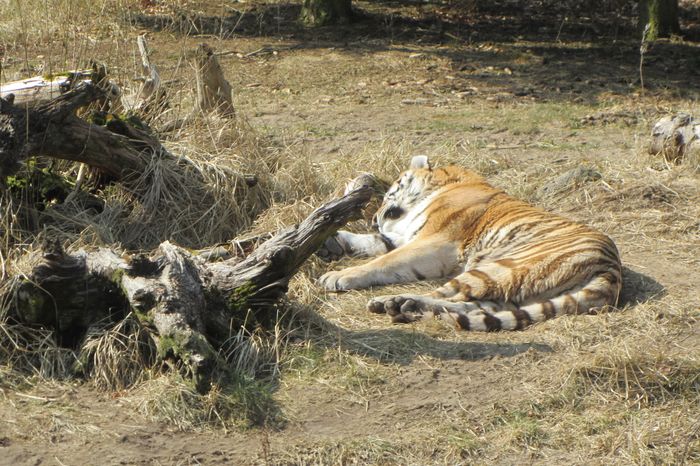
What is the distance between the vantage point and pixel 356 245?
23.4 ft

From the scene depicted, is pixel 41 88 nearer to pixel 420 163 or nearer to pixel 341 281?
pixel 341 281

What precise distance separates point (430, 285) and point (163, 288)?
212 centimetres

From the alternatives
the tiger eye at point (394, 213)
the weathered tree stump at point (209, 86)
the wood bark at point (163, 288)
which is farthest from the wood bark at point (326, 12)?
the wood bark at point (163, 288)

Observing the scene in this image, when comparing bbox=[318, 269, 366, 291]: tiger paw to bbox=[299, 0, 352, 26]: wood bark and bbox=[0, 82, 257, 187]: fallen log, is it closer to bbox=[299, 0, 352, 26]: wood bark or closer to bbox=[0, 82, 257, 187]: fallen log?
bbox=[0, 82, 257, 187]: fallen log

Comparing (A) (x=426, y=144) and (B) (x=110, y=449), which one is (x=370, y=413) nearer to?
(B) (x=110, y=449)

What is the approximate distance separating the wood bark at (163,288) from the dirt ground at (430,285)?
37cm

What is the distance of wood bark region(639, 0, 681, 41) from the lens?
1297 centimetres

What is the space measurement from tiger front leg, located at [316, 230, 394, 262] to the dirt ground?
0.38m

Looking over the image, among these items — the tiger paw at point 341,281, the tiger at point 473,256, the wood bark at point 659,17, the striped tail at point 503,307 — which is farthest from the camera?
the wood bark at point 659,17

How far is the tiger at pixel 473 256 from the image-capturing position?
5.80 meters

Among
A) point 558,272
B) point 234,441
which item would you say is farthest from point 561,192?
point 234,441

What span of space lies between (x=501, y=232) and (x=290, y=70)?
5.88 metres

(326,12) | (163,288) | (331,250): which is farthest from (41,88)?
(326,12)

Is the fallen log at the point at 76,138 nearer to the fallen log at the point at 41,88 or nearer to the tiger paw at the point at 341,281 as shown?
the fallen log at the point at 41,88
